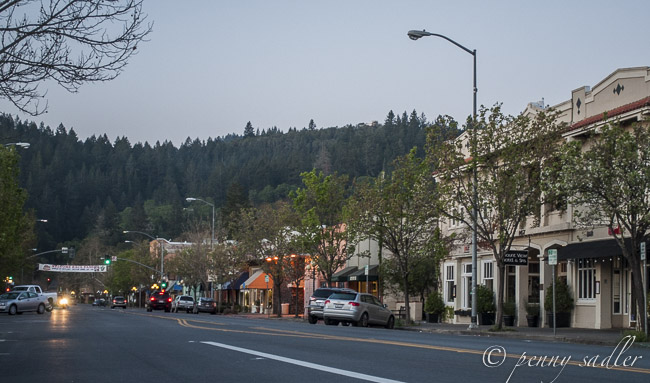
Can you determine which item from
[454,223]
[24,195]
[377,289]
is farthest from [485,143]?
[24,195]

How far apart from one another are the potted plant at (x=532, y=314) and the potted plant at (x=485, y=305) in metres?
3.05

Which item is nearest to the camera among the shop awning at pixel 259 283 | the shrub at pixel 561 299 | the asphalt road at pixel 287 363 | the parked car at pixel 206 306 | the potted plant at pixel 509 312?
the asphalt road at pixel 287 363

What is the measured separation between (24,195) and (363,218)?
30.7 meters

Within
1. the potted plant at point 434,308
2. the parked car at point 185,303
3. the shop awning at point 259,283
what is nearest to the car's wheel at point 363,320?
the potted plant at point 434,308

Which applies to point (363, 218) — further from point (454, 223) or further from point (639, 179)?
point (639, 179)

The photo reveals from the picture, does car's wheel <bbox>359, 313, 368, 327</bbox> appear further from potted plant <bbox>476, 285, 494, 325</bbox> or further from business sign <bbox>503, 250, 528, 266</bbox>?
business sign <bbox>503, 250, 528, 266</bbox>

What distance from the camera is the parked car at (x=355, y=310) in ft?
119

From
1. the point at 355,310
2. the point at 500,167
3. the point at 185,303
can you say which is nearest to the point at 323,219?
the point at 355,310

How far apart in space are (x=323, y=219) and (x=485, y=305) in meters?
17.9

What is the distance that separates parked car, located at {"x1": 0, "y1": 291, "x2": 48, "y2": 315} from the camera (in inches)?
2058

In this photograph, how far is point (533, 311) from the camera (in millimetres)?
37000

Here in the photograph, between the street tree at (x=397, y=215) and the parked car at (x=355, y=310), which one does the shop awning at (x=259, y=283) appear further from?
the parked car at (x=355, y=310)

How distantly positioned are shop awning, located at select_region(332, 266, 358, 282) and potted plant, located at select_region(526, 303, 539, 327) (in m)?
21.4

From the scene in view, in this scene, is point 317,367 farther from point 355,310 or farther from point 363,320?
point 363,320
